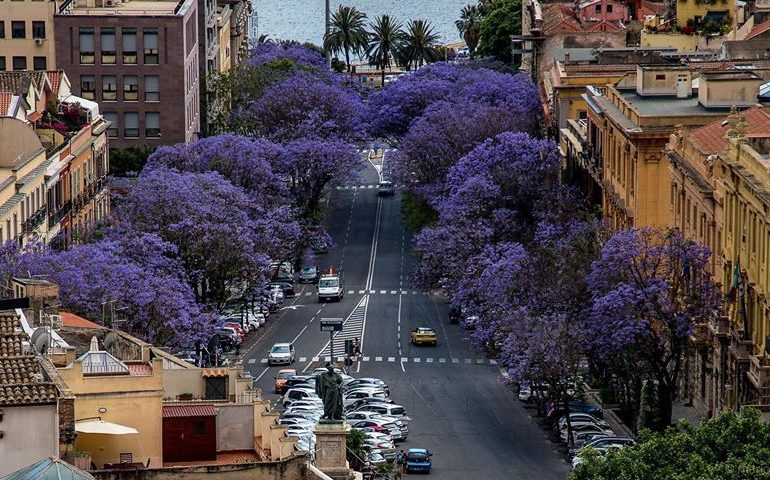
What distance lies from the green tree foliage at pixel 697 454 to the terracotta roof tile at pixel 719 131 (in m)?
37.8

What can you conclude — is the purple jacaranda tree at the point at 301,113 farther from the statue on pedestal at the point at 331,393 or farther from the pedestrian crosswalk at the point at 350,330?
the statue on pedestal at the point at 331,393

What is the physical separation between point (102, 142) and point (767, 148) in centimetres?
5713

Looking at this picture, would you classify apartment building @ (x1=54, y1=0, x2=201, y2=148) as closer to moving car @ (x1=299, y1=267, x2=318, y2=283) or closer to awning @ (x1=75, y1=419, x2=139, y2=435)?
moving car @ (x1=299, y1=267, x2=318, y2=283)

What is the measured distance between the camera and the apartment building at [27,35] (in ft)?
563

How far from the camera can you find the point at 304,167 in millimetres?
168250

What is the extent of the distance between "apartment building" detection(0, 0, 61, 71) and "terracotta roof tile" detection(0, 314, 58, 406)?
370 feet

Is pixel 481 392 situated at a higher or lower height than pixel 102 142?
lower

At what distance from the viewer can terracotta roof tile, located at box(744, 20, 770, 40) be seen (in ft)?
539

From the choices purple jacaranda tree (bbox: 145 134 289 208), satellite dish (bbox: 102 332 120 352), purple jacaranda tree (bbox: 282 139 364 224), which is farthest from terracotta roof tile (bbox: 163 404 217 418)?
purple jacaranda tree (bbox: 282 139 364 224)

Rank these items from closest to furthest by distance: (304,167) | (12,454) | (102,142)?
(12,454) → (102,142) → (304,167)

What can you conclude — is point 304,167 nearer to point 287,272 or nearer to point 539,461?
point 287,272

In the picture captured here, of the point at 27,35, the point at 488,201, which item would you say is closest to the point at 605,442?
the point at 488,201

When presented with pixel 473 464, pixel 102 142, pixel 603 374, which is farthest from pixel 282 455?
pixel 102 142

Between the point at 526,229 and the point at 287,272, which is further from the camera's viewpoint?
the point at 287,272
